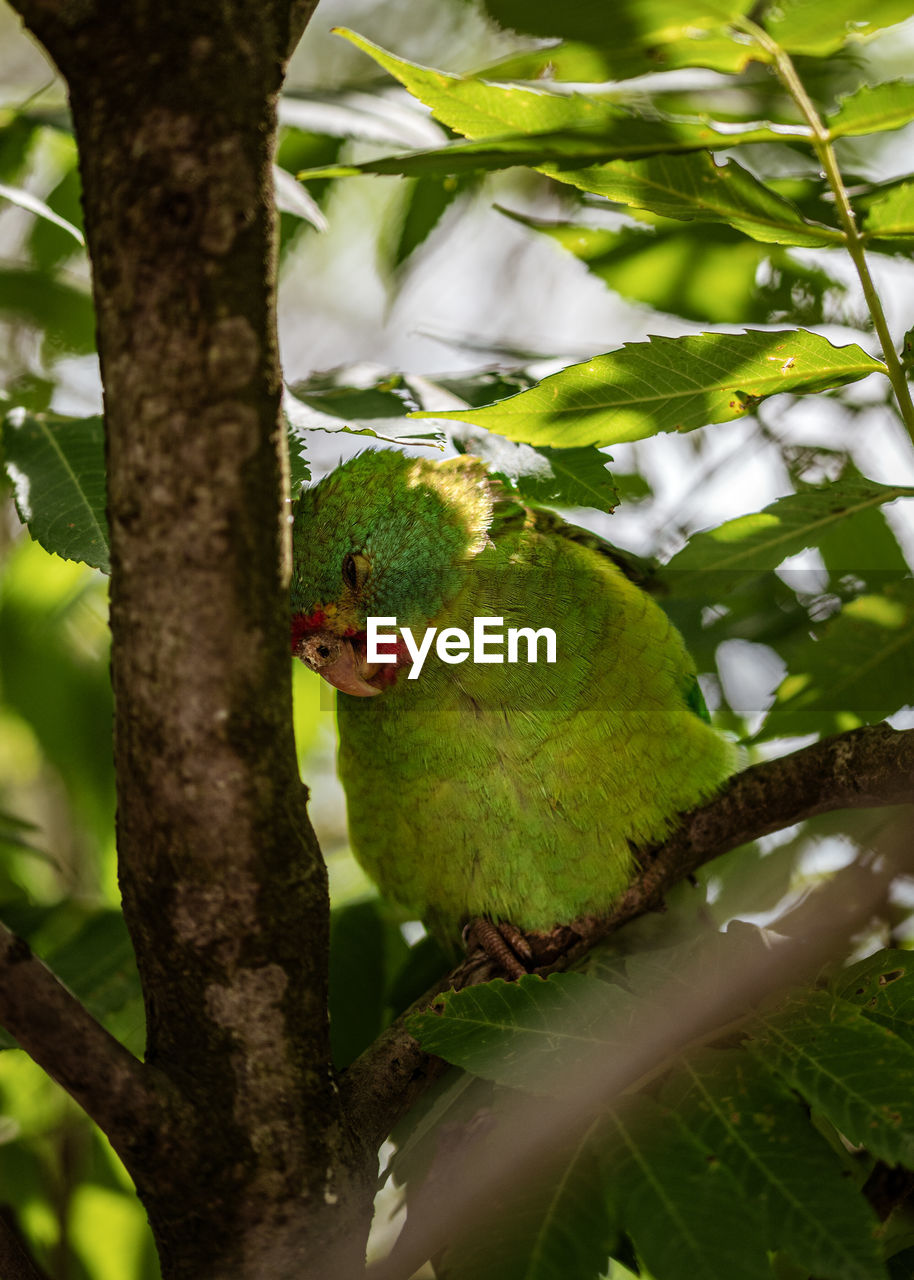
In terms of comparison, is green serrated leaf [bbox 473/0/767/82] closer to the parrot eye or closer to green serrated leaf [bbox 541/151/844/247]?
green serrated leaf [bbox 541/151/844/247]

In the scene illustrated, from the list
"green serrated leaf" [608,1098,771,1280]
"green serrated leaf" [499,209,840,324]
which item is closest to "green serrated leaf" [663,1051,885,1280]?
"green serrated leaf" [608,1098,771,1280]

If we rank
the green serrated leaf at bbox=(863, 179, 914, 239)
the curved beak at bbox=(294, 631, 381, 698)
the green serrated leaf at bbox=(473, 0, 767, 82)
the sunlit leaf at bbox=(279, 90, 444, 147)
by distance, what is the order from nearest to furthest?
the green serrated leaf at bbox=(473, 0, 767, 82), the green serrated leaf at bbox=(863, 179, 914, 239), the sunlit leaf at bbox=(279, 90, 444, 147), the curved beak at bbox=(294, 631, 381, 698)

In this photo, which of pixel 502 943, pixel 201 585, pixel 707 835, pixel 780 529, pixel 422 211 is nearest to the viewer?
pixel 201 585

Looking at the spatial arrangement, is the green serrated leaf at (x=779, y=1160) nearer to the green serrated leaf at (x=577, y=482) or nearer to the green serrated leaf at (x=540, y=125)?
the green serrated leaf at (x=577, y=482)

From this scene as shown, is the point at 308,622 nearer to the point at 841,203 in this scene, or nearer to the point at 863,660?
the point at 863,660

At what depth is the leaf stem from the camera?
2.90ft

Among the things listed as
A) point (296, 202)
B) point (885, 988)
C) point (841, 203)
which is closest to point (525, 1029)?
point (885, 988)

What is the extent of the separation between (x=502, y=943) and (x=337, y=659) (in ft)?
1.48

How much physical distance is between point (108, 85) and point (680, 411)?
0.54 meters

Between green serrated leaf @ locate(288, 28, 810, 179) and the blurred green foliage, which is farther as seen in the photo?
the blurred green foliage

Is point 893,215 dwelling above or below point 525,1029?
above

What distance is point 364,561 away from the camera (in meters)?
1.43

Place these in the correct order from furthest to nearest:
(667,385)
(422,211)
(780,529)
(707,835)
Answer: (422,211), (707,835), (780,529), (667,385)

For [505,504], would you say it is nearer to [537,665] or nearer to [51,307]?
[537,665]
